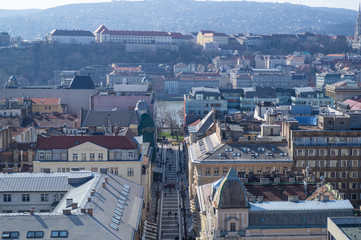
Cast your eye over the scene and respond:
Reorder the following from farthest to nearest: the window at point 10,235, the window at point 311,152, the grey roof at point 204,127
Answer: the grey roof at point 204,127 → the window at point 311,152 → the window at point 10,235

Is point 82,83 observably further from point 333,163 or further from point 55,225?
point 55,225

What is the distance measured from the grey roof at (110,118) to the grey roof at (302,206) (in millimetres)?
43541

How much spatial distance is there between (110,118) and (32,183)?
114 feet

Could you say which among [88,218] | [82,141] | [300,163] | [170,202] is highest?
[82,141]

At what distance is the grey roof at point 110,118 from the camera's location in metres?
83.2

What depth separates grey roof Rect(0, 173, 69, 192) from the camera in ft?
159

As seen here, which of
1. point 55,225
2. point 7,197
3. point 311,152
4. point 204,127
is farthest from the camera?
point 204,127

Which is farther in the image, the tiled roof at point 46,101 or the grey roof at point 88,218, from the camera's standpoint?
the tiled roof at point 46,101

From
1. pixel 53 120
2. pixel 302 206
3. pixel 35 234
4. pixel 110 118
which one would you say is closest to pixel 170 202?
pixel 110 118

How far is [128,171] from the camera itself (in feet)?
196

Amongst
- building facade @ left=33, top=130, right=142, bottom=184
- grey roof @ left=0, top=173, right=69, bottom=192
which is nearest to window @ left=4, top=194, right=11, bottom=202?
grey roof @ left=0, top=173, right=69, bottom=192

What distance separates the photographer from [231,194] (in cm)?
3969

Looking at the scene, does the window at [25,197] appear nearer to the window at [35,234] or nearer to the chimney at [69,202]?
the chimney at [69,202]

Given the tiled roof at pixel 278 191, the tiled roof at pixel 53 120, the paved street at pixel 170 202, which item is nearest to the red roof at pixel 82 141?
the paved street at pixel 170 202
